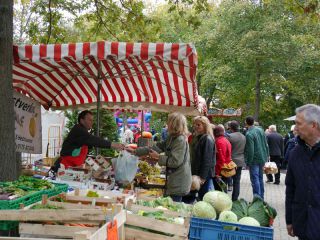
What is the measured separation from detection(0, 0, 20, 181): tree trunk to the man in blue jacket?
11.1 ft

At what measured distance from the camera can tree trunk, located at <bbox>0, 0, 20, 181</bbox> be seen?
561cm

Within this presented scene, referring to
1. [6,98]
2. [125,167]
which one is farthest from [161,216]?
[6,98]

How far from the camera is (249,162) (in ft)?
36.0

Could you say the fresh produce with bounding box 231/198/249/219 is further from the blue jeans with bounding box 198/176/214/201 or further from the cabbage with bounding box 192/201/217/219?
the blue jeans with bounding box 198/176/214/201

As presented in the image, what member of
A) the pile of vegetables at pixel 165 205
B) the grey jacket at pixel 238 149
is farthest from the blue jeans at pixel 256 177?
the pile of vegetables at pixel 165 205

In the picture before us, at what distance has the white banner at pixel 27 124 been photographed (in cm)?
741

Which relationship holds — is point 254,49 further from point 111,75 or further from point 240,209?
point 240,209

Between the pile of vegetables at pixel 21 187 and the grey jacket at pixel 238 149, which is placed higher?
the grey jacket at pixel 238 149

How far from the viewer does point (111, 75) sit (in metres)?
8.47

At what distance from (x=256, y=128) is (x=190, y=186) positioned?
493 centimetres

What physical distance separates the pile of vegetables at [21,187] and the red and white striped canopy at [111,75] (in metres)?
1.50

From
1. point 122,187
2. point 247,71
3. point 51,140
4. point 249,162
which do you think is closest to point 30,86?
point 122,187

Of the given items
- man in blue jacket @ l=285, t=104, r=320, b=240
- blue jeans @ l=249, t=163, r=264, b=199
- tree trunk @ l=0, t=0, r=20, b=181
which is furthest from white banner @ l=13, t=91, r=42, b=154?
blue jeans @ l=249, t=163, r=264, b=199

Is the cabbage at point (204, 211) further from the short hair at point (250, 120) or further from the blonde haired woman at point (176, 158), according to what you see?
the short hair at point (250, 120)
